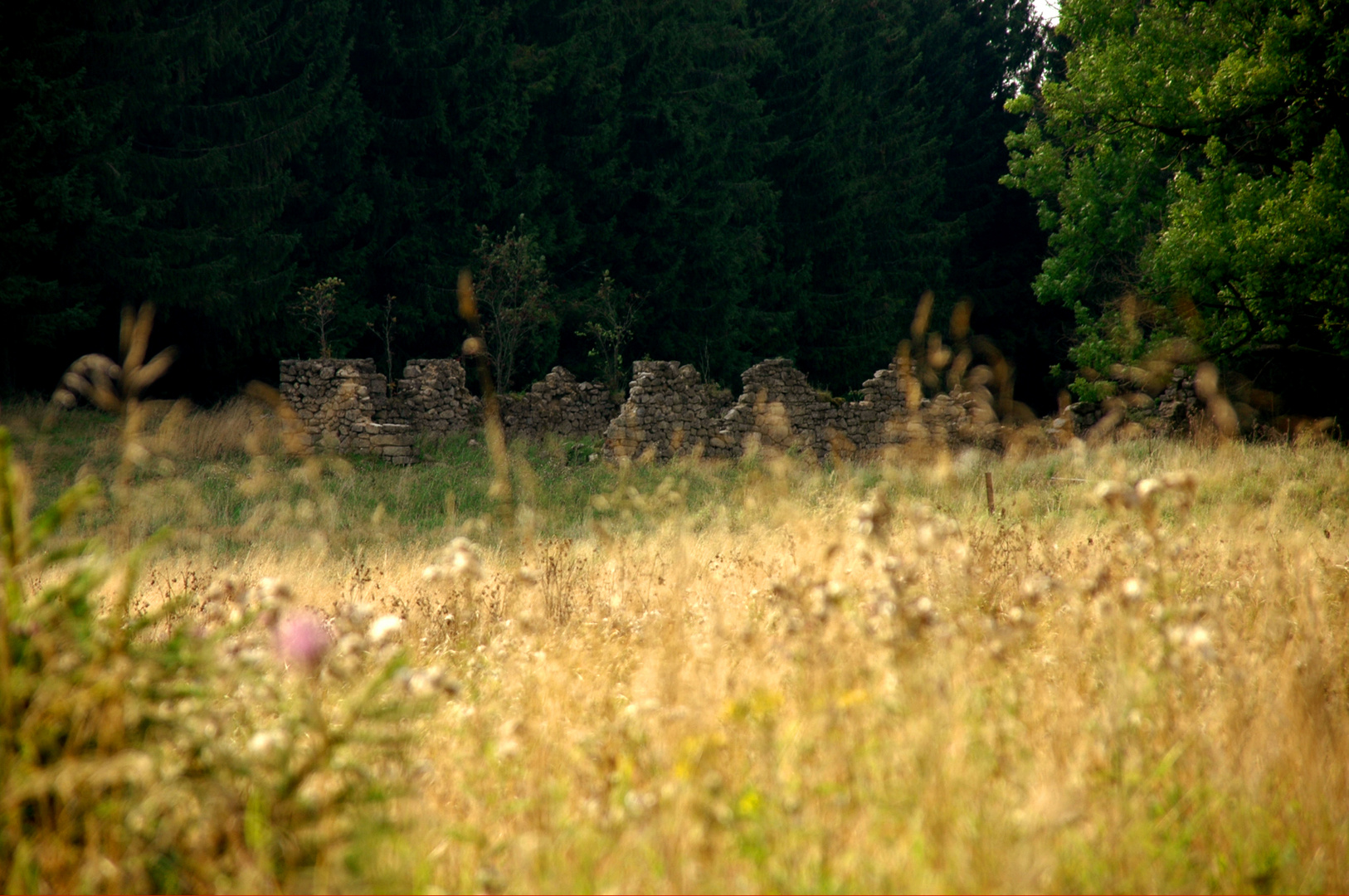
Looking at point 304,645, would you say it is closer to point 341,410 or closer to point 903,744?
point 903,744

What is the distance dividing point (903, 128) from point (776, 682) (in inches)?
1391

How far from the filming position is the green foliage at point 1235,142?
560 inches

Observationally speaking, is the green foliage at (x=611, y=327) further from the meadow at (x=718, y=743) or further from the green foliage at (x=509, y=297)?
the meadow at (x=718, y=743)

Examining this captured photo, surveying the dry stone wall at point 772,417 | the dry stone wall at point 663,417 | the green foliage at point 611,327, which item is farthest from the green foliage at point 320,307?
the dry stone wall at point 772,417

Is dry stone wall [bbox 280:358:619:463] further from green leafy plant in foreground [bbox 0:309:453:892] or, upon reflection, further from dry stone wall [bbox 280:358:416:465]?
green leafy plant in foreground [bbox 0:309:453:892]

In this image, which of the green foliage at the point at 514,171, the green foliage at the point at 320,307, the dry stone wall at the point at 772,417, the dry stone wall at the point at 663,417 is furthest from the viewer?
the green foliage at the point at 320,307

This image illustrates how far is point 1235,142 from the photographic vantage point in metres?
16.6

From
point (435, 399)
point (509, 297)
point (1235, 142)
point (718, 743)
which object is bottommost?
point (718, 743)

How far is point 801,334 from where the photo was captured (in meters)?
32.2

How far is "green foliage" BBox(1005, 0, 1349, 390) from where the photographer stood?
14.2 meters

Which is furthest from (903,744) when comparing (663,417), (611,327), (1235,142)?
(611,327)

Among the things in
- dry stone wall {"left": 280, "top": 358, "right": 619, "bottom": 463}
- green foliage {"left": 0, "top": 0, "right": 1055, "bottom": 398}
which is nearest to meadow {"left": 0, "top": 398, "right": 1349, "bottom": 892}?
dry stone wall {"left": 280, "top": 358, "right": 619, "bottom": 463}

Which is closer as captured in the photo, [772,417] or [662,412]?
[772,417]

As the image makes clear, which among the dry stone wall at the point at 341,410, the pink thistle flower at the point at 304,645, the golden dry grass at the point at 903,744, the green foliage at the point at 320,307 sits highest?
the green foliage at the point at 320,307
